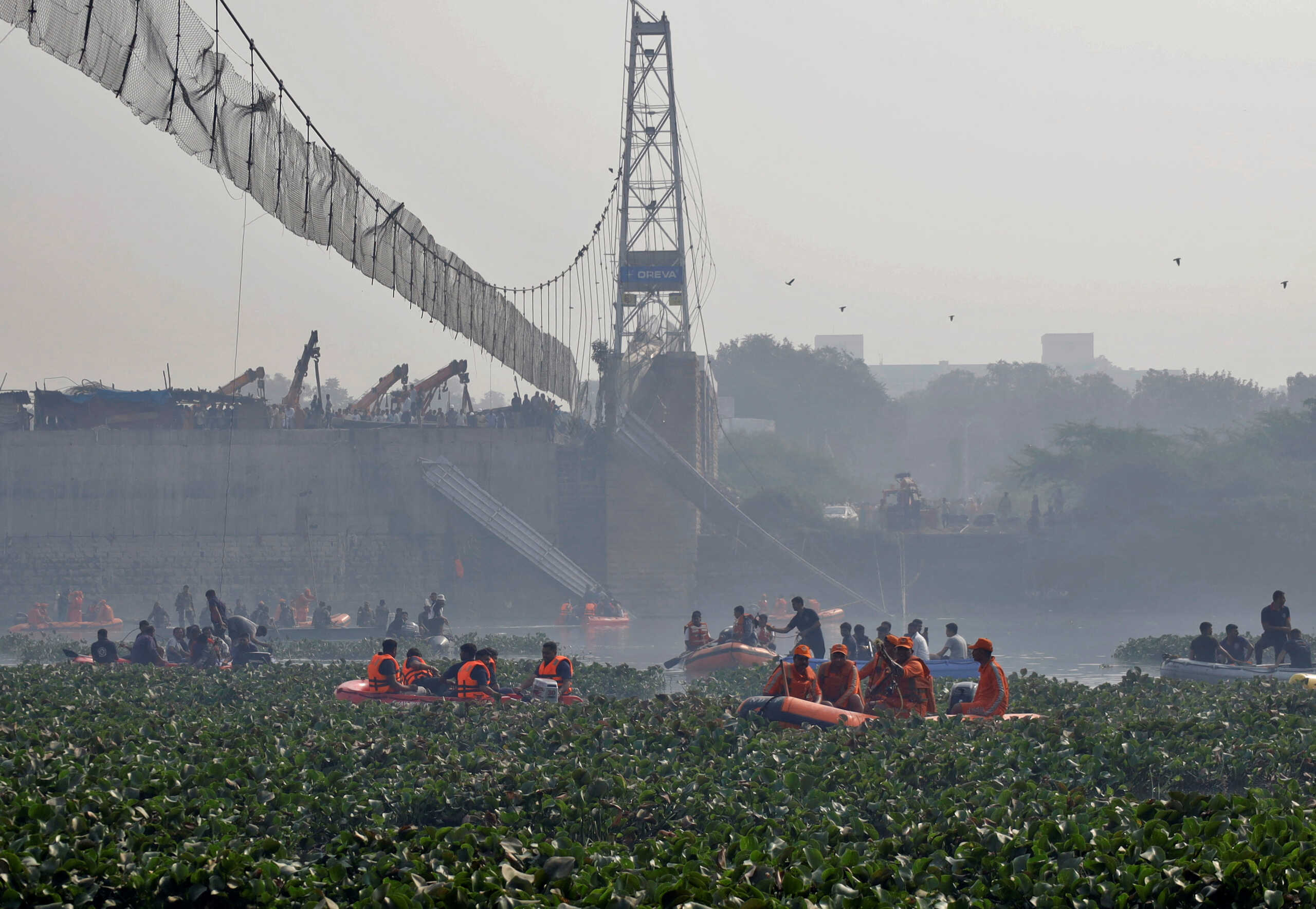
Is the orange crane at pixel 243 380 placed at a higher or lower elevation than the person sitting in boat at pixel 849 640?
higher

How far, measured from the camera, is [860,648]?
2277 cm

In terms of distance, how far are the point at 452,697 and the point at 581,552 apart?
31.3m

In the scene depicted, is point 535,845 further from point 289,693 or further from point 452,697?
point 289,693

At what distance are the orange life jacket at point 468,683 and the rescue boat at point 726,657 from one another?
854 centimetres

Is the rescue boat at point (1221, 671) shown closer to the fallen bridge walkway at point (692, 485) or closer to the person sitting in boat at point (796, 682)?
the person sitting in boat at point (796, 682)

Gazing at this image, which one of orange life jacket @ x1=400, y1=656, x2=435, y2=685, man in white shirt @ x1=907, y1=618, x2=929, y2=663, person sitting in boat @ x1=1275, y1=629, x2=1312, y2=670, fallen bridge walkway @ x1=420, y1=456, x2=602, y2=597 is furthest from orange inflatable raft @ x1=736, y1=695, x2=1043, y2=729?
fallen bridge walkway @ x1=420, y1=456, x2=602, y2=597

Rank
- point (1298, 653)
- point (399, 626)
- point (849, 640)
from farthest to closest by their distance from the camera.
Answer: point (399, 626) → point (849, 640) → point (1298, 653)

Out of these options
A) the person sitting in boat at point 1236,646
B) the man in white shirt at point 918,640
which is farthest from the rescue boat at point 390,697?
the person sitting in boat at point 1236,646

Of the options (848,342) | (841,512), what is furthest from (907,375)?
(841,512)

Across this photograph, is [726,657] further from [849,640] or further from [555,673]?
[555,673]

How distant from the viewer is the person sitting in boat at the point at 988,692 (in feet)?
45.4

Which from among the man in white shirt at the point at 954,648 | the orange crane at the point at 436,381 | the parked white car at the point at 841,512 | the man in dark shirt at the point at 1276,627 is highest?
the orange crane at the point at 436,381

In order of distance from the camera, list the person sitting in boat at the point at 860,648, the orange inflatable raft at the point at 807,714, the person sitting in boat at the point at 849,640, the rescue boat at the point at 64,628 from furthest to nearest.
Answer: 1. the rescue boat at the point at 64,628
2. the person sitting in boat at the point at 849,640
3. the person sitting in boat at the point at 860,648
4. the orange inflatable raft at the point at 807,714

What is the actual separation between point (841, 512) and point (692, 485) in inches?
901
